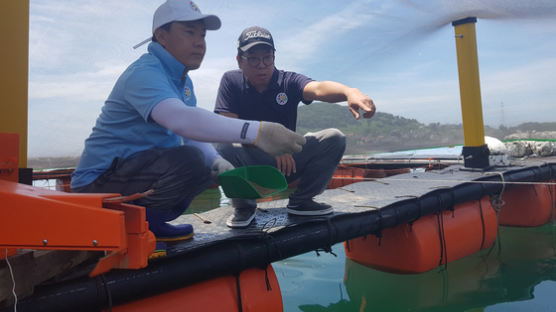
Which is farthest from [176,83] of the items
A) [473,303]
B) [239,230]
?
[473,303]

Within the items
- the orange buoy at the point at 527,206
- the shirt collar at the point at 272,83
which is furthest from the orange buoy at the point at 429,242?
the shirt collar at the point at 272,83

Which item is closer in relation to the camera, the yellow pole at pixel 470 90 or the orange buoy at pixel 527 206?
the orange buoy at pixel 527 206

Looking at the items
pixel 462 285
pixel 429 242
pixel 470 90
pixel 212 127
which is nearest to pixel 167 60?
pixel 212 127

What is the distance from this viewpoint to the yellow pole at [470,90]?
4.95 m

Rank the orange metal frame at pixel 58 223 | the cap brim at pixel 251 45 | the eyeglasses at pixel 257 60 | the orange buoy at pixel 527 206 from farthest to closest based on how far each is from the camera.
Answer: the orange buoy at pixel 527 206 < the eyeglasses at pixel 257 60 < the cap brim at pixel 251 45 < the orange metal frame at pixel 58 223

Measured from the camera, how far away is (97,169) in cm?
159

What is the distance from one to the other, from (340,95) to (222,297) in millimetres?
1240

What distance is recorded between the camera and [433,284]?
2939 millimetres

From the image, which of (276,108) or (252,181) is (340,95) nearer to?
(276,108)

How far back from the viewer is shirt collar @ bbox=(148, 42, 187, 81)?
166 centimetres

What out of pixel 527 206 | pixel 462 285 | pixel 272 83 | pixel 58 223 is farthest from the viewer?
pixel 527 206

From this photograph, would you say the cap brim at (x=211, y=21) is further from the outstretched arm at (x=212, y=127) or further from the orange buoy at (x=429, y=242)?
the orange buoy at (x=429, y=242)

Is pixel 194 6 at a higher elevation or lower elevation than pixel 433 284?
higher

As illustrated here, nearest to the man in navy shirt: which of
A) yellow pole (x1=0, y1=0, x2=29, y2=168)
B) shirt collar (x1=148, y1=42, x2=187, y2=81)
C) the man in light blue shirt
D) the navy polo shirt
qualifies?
the navy polo shirt
